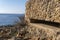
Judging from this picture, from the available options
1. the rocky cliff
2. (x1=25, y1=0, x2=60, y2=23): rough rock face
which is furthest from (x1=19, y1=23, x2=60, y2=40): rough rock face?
(x1=25, y1=0, x2=60, y2=23): rough rock face

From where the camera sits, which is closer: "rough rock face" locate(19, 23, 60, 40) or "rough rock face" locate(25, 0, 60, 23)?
"rough rock face" locate(19, 23, 60, 40)

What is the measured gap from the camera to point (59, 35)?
269 cm

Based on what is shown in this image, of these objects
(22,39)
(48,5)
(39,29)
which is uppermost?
(48,5)

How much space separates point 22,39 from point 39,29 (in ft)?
2.33

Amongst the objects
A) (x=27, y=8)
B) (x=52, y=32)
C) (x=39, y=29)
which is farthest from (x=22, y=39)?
(x=52, y=32)

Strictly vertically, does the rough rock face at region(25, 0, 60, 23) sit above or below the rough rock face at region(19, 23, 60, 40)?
above

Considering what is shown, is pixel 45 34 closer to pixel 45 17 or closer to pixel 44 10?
pixel 45 17

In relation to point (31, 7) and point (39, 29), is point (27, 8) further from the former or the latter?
point (39, 29)

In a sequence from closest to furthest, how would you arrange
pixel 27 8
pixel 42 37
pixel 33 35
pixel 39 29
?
pixel 42 37
pixel 39 29
pixel 33 35
pixel 27 8

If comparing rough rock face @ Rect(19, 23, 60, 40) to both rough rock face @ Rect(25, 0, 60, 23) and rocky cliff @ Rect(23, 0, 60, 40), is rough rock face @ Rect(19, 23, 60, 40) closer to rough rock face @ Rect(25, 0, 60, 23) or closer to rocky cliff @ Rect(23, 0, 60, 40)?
rocky cliff @ Rect(23, 0, 60, 40)

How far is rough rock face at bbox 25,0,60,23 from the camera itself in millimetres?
3000

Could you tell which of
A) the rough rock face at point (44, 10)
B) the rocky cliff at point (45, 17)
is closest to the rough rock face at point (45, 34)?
the rocky cliff at point (45, 17)

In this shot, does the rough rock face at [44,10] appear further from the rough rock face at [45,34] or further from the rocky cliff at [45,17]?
the rough rock face at [45,34]

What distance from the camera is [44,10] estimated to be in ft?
11.3
